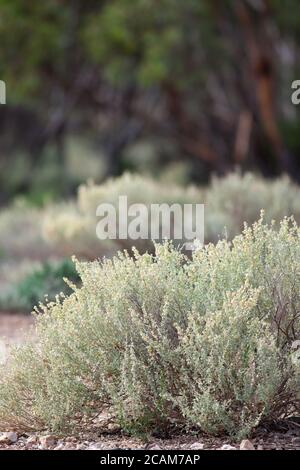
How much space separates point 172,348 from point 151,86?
1616 centimetres

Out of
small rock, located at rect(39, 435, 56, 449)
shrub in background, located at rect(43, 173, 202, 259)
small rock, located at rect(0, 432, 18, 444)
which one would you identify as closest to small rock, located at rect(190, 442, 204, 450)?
small rock, located at rect(39, 435, 56, 449)

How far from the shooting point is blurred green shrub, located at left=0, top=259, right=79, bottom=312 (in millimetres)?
9555

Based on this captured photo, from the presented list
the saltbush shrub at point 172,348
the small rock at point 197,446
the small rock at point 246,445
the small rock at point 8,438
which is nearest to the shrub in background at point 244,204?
the saltbush shrub at point 172,348

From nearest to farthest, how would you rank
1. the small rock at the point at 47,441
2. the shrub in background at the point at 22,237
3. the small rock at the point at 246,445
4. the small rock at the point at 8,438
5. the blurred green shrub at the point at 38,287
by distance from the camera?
the small rock at the point at 246,445 < the small rock at the point at 47,441 < the small rock at the point at 8,438 < the blurred green shrub at the point at 38,287 < the shrub in background at the point at 22,237

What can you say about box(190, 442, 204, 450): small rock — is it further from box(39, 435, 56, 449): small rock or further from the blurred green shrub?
the blurred green shrub

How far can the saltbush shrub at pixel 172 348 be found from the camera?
182 inches

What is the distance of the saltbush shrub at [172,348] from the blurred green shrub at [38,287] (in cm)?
438

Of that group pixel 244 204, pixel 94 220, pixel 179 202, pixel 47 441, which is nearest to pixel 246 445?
pixel 47 441

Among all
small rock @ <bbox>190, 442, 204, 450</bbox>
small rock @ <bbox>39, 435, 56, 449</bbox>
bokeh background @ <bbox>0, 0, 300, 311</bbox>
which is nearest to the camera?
small rock @ <bbox>190, 442, 204, 450</bbox>

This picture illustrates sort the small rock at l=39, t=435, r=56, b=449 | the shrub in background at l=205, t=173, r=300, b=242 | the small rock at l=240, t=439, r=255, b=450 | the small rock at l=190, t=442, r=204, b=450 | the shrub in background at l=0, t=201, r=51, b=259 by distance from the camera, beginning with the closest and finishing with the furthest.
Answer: the small rock at l=240, t=439, r=255, b=450 < the small rock at l=190, t=442, r=204, b=450 < the small rock at l=39, t=435, r=56, b=449 < the shrub in background at l=205, t=173, r=300, b=242 < the shrub in background at l=0, t=201, r=51, b=259

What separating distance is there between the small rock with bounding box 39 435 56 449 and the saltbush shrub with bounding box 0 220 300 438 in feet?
0.21

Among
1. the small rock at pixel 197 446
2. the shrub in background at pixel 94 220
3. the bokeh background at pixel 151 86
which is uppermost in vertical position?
the bokeh background at pixel 151 86

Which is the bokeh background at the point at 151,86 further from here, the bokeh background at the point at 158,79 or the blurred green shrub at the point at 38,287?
the blurred green shrub at the point at 38,287
